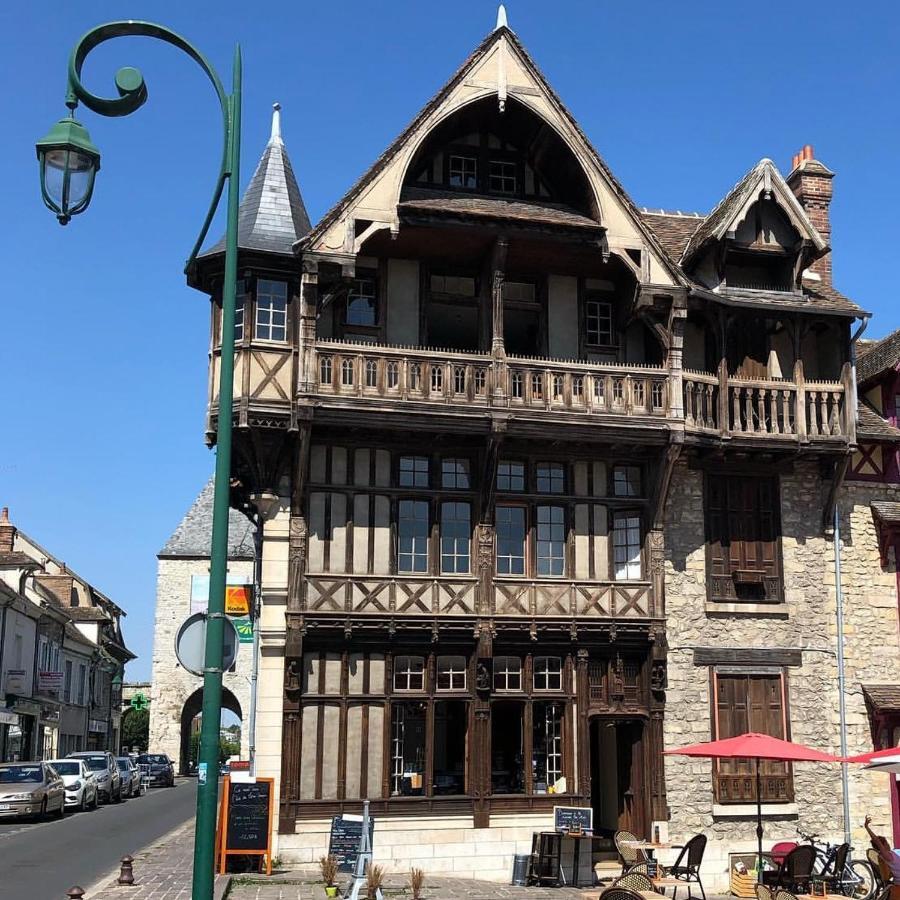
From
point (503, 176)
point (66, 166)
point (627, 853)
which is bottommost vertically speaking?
point (627, 853)

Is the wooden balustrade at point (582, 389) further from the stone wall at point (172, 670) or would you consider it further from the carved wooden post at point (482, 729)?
the stone wall at point (172, 670)

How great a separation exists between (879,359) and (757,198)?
4685 millimetres

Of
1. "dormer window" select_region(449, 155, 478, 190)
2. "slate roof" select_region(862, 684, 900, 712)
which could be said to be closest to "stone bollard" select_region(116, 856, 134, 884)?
"dormer window" select_region(449, 155, 478, 190)

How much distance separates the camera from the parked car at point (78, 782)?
32.5 metres

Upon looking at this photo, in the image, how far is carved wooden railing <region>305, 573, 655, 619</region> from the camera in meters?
19.6

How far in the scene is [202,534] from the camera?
184 feet

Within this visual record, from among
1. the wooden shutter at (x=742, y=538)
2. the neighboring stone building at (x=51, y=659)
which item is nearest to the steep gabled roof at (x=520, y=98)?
the wooden shutter at (x=742, y=538)

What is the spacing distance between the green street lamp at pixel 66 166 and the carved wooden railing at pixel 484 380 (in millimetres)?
9991

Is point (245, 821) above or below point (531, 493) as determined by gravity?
below

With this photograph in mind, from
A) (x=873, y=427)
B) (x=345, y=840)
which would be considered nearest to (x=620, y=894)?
(x=345, y=840)

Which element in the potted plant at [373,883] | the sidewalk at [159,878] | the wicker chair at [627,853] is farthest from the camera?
the wicker chair at [627,853]

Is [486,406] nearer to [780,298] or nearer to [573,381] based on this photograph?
[573,381]

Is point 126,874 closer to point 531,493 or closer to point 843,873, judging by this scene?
point 531,493

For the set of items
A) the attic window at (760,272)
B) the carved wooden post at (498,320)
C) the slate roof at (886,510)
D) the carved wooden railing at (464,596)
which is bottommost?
the carved wooden railing at (464,596)
